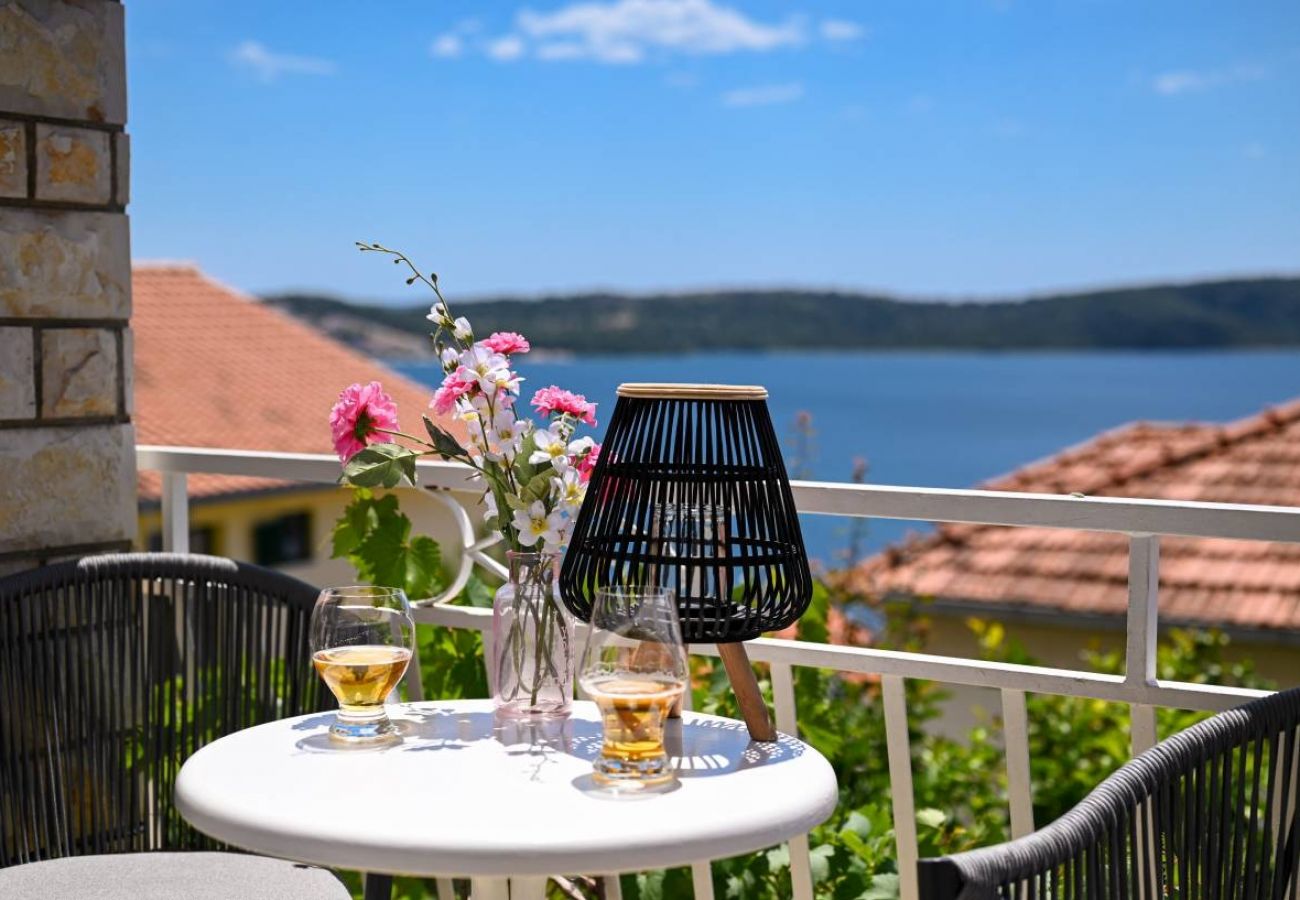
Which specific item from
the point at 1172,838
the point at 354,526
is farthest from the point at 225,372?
the point at 1172,838

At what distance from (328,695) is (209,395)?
3061 cm

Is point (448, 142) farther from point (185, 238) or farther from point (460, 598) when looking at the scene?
point (460, 598)

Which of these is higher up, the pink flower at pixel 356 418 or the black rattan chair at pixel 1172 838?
the pink flower at pixel 356 418

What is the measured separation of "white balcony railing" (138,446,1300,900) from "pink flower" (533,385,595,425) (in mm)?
364

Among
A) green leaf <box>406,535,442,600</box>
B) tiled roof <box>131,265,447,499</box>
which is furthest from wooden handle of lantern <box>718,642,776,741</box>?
tiled roof <box>131,265,447,499</box>

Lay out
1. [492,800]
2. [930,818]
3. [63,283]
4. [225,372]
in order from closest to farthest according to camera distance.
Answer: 1. [492,800]
2. [63,283]
3. [930,818]
4. [225,372]

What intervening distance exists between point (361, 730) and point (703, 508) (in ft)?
1.63

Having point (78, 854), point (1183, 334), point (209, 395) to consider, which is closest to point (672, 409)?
point (78, 854)

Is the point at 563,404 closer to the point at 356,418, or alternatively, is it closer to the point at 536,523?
the point at 536,523

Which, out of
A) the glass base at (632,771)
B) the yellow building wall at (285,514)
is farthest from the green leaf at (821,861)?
the yellow building wall at (285,514)

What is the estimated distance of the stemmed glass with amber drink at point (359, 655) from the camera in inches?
67.0

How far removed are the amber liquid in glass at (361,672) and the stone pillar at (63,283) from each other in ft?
3.20

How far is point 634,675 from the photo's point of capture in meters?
1.49

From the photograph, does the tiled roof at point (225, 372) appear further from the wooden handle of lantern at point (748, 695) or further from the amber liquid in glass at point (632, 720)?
the amber liquid in glass at point (632, 720)
